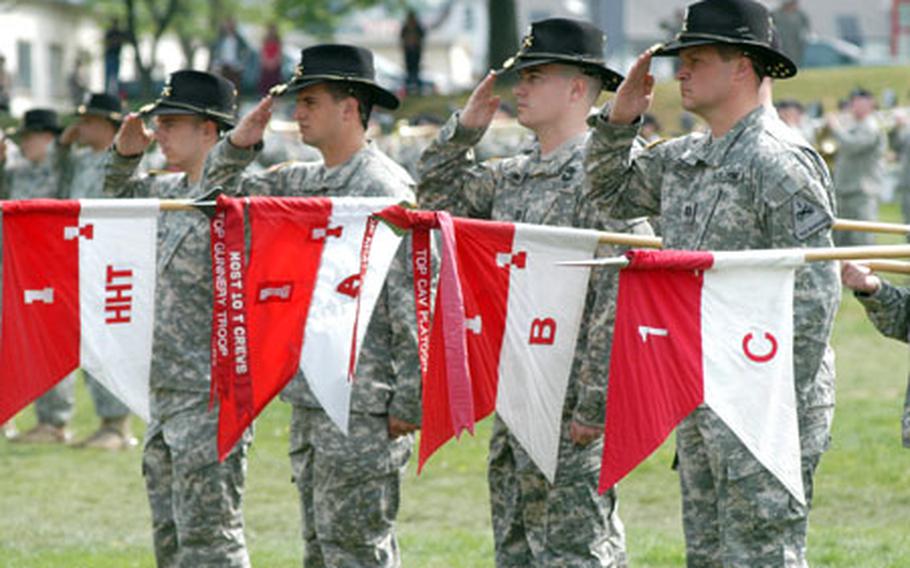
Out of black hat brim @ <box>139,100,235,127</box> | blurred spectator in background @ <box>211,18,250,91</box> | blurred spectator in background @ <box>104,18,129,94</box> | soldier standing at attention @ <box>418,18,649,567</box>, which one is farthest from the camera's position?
blurred spectator in background @ <box>104,18,129,94</box>

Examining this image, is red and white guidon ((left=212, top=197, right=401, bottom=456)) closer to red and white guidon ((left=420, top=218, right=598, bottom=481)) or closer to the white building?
red and white guidon ((left=420, top=218, right=598, bottom=481))

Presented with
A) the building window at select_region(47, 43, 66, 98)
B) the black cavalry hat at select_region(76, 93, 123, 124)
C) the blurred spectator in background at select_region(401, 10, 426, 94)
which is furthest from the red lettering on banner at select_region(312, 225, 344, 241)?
the building window at select_region(47, 43, 66, 98)

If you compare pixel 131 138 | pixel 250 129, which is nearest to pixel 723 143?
pixel 250 129

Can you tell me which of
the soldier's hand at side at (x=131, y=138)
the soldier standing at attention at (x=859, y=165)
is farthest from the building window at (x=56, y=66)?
the soldier's hand at side at (x=131, y=138)

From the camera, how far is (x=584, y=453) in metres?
7.45

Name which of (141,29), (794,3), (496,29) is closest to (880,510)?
(794,3)

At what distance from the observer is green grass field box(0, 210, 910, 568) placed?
10.3 metres

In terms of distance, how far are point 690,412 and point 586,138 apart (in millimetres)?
1697

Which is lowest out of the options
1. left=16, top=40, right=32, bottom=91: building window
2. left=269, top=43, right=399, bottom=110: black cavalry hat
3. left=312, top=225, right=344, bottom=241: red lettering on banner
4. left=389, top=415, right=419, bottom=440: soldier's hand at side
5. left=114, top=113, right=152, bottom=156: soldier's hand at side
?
left=389, top=415, right=419, bottom=440: soldier's hand at side

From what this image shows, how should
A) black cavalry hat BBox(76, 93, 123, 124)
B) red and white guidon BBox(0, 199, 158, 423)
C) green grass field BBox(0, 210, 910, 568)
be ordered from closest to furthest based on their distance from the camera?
1. red and white guidon BBox(0, 199, 158, 423)
2. green grass field BBox(0, 210, 910, 568)
3. black cavalry hat BBox(76, 93, 123, 124)

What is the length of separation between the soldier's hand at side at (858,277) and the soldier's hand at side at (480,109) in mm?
1651

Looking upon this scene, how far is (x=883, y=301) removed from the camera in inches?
273

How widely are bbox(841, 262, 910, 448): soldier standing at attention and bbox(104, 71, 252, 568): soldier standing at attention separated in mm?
2913

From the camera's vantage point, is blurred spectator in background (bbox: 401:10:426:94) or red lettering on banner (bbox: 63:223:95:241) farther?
blurred spectator in background (bbox: 401:10:426:94)
